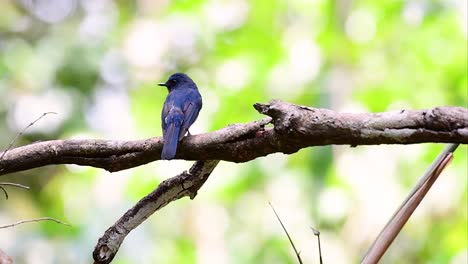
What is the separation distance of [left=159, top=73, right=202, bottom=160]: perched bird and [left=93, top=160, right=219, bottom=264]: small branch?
113 millimetres

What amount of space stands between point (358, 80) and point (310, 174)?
5.51ft

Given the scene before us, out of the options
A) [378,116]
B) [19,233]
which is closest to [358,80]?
[19,233]

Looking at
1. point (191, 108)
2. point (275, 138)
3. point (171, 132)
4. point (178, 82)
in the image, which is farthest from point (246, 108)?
point (275, 138)

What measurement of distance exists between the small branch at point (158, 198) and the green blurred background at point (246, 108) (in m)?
2.84

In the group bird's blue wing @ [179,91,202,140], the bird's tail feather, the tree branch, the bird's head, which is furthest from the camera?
the bird's head

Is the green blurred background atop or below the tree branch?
atop

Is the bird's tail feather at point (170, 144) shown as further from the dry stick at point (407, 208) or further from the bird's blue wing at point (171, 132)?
the dry stick at point (407, 208)

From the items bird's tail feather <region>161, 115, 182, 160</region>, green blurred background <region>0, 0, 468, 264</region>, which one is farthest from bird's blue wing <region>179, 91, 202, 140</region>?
green blurred background <region>0, 0, 468, 264</region>

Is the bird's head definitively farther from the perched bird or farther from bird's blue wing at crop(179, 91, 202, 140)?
bird's blue wing at crop(179, 91, 202, 140)

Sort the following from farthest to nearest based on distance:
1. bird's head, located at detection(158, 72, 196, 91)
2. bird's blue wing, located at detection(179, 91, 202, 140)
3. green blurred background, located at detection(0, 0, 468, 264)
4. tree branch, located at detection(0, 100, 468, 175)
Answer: green blurred background, located at detection(0, 0, 468, 264), bird's head, located at detection(158, 72, 196, 91), bird's blue wing, located at detection(179, 91, 202, 140), tree branch, located at detection(0, 100, 468, 175)

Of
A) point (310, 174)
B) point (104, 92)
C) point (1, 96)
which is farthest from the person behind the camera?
point (104, 92)

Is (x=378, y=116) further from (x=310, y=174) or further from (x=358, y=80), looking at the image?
(x=358, y=80)

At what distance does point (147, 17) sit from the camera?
26.8 feet

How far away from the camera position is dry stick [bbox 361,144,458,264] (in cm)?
189
